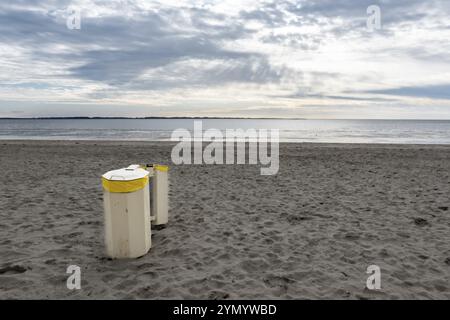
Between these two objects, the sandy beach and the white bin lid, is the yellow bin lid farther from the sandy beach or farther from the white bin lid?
the sandy beach

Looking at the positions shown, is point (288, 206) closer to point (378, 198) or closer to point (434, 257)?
point (378, 198)

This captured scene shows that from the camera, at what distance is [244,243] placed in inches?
195

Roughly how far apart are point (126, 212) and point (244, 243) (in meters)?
1.94

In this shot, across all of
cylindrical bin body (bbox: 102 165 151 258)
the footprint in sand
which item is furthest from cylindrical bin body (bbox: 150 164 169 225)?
the footprint in sand

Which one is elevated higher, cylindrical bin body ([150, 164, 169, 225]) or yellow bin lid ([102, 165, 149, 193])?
yellow bin lid ([102, 165, 149, 193])

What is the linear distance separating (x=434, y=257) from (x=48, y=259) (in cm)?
537

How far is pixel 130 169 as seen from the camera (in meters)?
4.34

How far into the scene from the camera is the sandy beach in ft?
12.0

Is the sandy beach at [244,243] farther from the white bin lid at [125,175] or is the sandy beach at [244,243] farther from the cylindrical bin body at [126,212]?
the white bin lid at [125,175]

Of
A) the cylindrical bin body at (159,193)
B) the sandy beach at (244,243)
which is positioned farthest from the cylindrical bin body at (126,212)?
the cylindrical bin body at (159,193)

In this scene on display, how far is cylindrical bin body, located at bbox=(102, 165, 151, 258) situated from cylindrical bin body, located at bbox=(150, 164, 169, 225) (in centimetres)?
97

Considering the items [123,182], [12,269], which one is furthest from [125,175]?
[12,269]

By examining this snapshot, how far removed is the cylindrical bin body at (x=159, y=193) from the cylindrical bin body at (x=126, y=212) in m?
0.97
